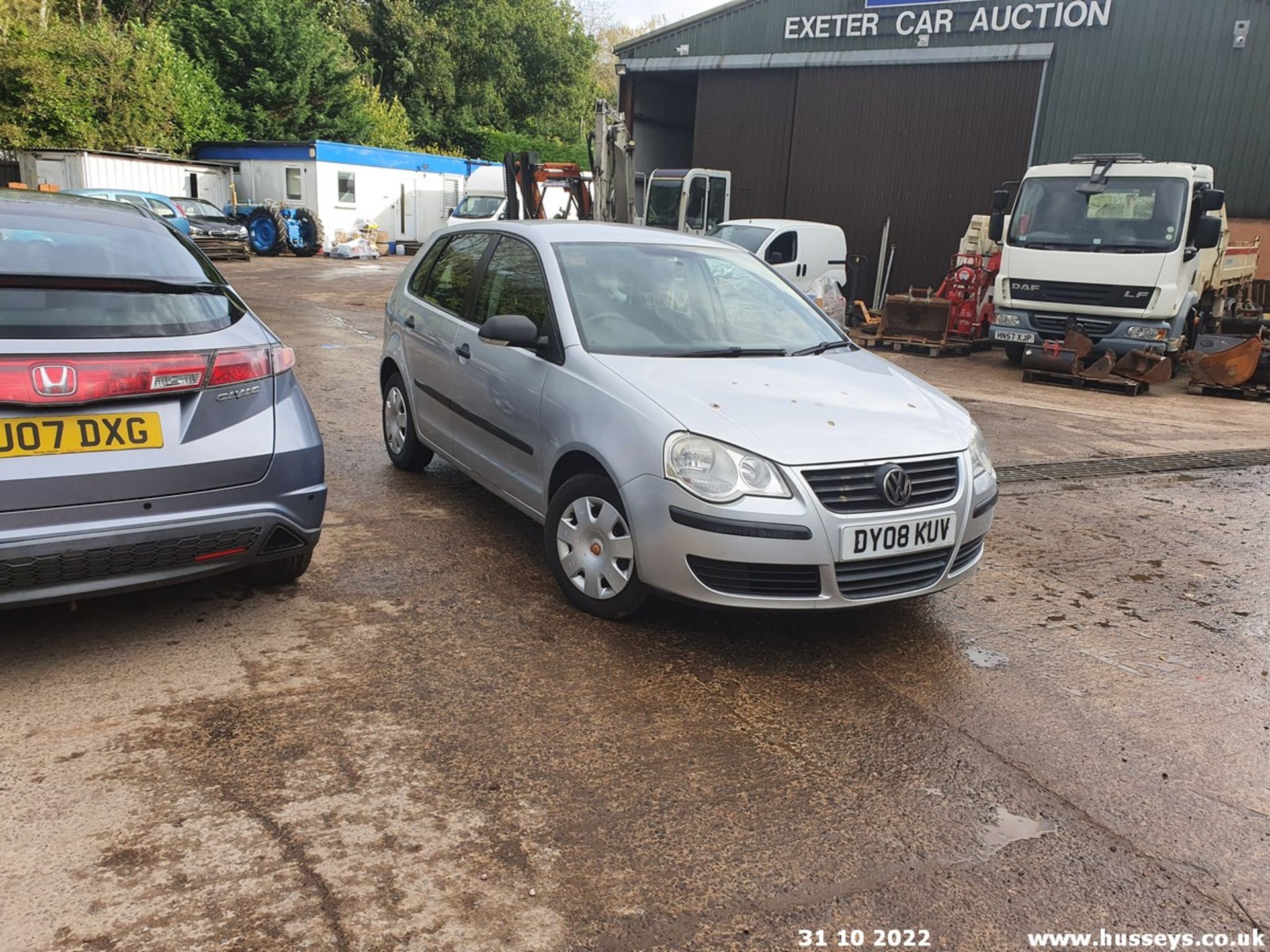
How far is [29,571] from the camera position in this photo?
3.04 meters

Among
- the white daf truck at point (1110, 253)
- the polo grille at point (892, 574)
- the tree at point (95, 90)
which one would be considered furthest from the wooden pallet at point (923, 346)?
the tree at point (95, 90)

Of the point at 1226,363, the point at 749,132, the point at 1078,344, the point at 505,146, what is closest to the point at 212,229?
the point at 749,132

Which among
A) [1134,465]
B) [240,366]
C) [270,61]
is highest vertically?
[270,61]

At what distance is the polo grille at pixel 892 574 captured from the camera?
361cm

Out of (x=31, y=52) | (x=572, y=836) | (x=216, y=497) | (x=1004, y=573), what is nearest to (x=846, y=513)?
(x=572, y=836)

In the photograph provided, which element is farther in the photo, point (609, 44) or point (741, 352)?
point (609, 44)

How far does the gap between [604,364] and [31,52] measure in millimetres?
31525

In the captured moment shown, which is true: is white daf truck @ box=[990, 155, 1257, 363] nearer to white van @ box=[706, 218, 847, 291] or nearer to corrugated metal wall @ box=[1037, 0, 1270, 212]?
white van @ box=[706, 218, 847, 291]

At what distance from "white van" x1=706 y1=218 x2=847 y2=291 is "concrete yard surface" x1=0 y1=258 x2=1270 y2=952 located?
1164 centimetres

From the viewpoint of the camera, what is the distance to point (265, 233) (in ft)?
91.0

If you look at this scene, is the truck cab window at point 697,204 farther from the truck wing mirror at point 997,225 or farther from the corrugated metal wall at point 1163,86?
the truck wing mirror at point 997,225

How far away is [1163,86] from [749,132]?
8.15 metres

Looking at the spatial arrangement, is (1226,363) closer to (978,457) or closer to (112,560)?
(978,457)

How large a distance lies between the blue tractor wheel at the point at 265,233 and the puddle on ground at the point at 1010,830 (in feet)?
93.0
